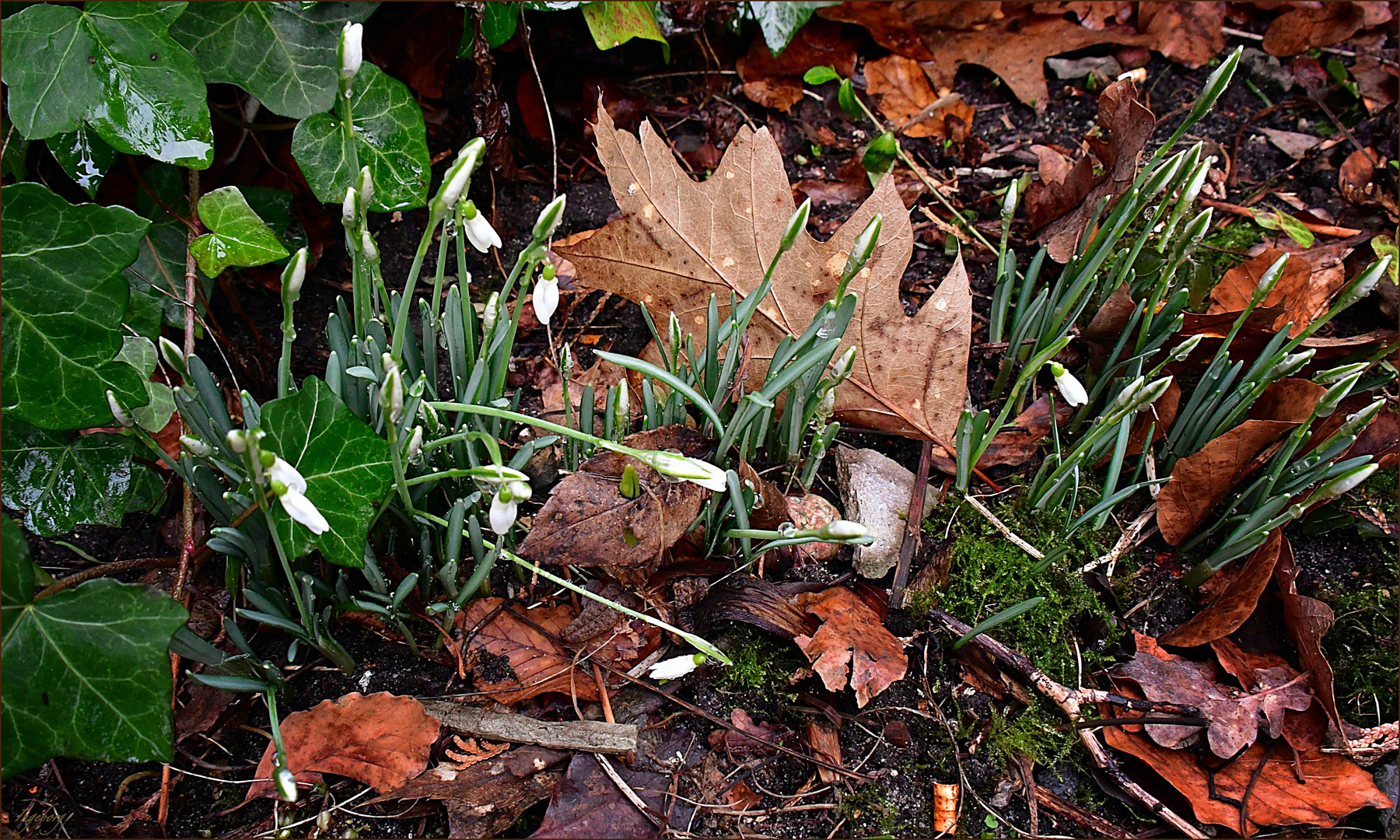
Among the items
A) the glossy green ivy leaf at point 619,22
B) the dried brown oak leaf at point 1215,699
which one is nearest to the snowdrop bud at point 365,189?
the glossy green ivy leaf at point 619,22

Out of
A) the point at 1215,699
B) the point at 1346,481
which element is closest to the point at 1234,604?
the point at 1215,699

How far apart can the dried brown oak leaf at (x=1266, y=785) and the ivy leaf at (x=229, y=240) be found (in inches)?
83.2

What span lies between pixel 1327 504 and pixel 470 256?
94.6 inches

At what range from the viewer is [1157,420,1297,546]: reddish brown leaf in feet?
6.59

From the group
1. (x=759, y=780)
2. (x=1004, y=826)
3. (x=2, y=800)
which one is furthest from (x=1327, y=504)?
(x=2, y=800)

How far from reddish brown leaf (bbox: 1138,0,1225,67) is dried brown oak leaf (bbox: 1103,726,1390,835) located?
99.9 inches

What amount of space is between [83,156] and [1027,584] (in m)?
2.41

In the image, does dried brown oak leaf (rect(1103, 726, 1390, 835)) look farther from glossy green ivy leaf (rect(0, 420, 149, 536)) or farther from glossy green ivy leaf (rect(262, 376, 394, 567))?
glossy green ivy leaf (rect(0, 420, 149, 536))

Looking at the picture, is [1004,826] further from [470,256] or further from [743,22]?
[743,22]

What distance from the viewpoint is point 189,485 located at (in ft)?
5.78

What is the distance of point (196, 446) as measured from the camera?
61.6 inches

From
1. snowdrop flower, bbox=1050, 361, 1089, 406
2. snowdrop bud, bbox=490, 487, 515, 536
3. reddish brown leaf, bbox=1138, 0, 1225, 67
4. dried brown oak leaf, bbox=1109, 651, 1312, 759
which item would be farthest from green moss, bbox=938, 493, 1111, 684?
reddish brown leaf, bbox=1138, 0, 1225, 67

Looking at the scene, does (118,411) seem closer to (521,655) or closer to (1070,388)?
(521,655)

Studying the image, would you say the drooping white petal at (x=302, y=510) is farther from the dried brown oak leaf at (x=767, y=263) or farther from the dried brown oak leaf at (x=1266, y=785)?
the dried brown oak leaf at (x=1266, y=785)
